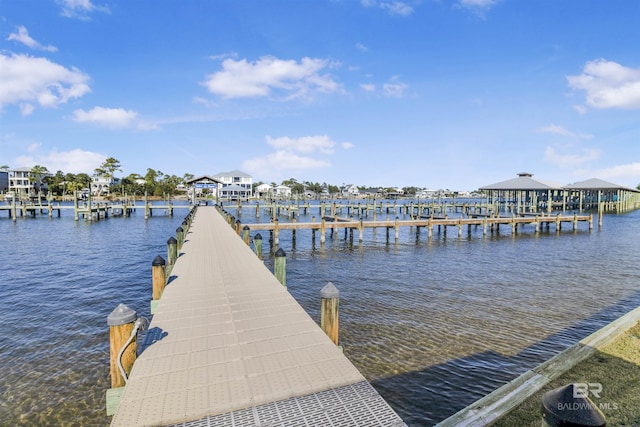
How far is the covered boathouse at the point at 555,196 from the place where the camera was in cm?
5603

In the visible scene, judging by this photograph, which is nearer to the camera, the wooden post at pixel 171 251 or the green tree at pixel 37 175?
the wooden post at pixel 171 251

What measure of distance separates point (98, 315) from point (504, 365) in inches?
491

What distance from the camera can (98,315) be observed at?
12.2 metres

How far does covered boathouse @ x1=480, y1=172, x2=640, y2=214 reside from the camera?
56.0 meters

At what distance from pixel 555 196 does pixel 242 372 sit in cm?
9333

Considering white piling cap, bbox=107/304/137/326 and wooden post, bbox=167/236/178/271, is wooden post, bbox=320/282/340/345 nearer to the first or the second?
white piling cap, bbox=107/304/137/326

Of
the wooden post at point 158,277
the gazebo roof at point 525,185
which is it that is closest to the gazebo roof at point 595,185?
the gazebo roof at point 525,185

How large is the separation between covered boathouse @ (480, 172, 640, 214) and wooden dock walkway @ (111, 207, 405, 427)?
2149 inches

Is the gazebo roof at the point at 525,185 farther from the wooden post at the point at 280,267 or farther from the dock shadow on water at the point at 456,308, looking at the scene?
the wooden post at the point at 280,267

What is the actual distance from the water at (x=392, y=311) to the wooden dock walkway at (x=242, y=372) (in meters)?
2.27

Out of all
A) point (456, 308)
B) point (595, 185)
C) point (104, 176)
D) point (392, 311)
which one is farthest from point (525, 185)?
point (104, 176)

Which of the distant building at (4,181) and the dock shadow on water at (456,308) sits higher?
the distant building at (4,181)

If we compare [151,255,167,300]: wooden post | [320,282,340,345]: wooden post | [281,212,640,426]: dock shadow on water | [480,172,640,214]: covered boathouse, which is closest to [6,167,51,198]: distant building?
[281,212,640,426]: dock shadow on water

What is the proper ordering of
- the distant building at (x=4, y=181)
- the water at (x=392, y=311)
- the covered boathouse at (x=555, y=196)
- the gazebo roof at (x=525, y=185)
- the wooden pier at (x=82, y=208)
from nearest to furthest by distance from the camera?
the water at (x=392, y=311) → the wooden pier at (x=82, y=208) → the gazebo roof at (x=525, y=185) → the covered boathouse at (x=555, y=196) → the distant building at (x=4, y=181)
